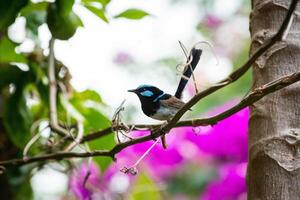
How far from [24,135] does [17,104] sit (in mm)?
69

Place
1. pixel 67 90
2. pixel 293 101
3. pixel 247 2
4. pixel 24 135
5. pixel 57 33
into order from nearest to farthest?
1. pixel 293 101
2. pixel 57 33
3. pixel 24 135
4. pixel 67 90
5. pixel 247 2

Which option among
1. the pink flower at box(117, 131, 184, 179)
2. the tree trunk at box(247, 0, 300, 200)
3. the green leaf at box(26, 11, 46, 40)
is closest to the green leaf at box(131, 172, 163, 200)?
the pink flower at box(117, 131, 184, 179)

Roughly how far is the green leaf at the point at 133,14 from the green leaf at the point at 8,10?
0.22m

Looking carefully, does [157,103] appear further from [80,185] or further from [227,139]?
[227,139]

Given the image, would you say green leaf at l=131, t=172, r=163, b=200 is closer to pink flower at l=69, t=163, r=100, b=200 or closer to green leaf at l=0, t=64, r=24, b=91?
pink flower at l=69, t=163, r=100, b=200

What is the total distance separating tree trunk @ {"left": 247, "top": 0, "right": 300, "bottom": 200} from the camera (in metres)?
0.70

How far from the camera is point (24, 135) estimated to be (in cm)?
120

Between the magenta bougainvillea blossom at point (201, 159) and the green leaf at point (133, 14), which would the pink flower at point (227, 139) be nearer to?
the magenta bougainvillea blossom at point (201, 159)

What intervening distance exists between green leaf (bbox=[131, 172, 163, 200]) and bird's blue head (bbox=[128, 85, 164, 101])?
627mm

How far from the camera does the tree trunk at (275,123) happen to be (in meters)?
0.70

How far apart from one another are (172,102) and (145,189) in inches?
26.4

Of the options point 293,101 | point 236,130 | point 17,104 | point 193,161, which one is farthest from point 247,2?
point 293,101

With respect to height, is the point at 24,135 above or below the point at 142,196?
above

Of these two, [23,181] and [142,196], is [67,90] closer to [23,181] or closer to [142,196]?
[23,181]
